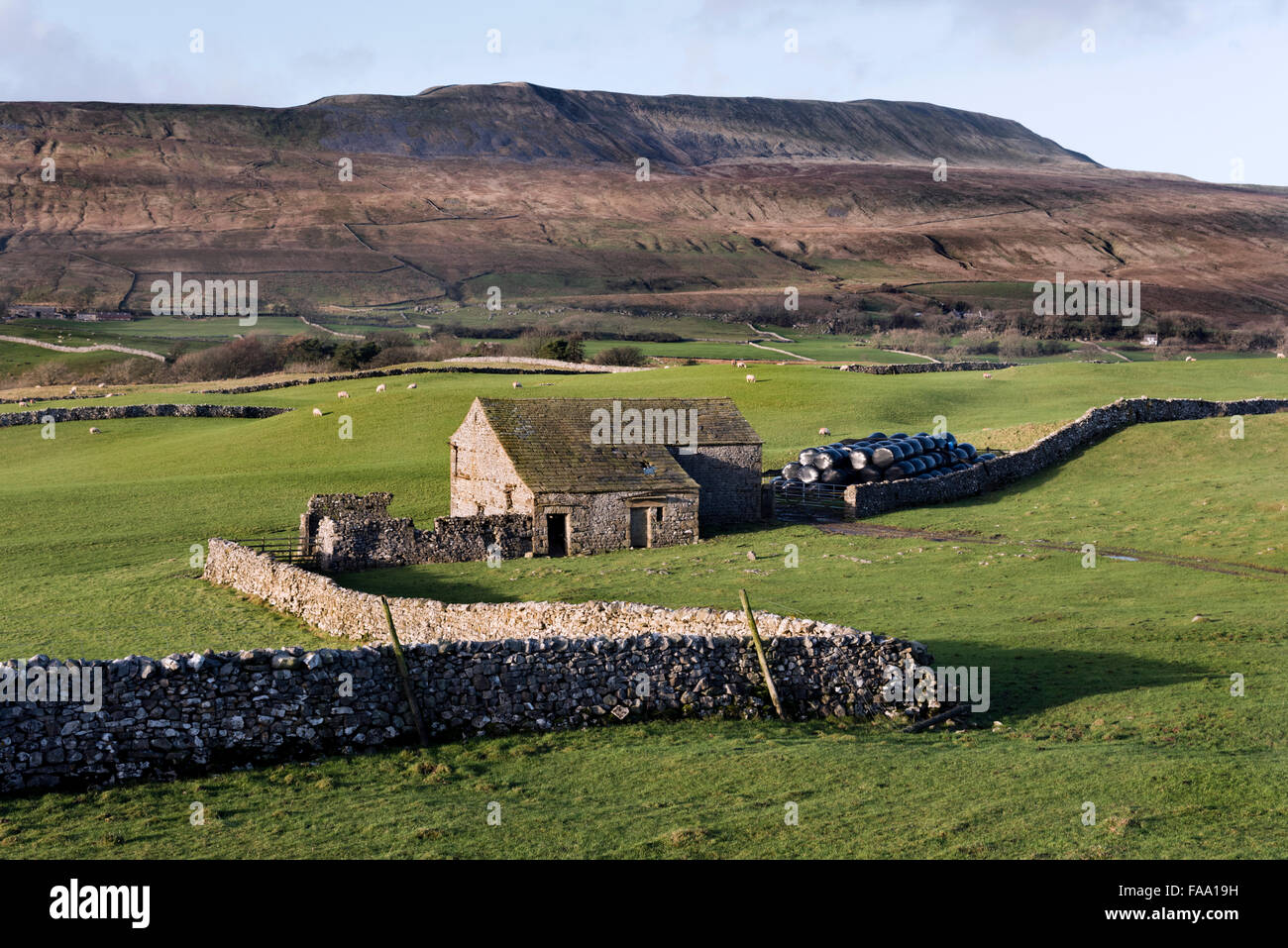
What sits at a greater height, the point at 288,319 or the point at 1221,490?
the point at 288,319

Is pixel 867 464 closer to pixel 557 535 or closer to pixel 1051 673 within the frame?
pixel 557 535

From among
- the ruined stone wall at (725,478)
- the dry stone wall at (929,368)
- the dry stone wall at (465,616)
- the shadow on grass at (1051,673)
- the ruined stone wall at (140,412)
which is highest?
the dry stone wall at (929,368)

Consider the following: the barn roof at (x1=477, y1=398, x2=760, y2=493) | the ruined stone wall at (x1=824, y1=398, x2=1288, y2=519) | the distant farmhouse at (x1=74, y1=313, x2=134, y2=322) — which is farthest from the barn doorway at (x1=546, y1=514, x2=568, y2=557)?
the distant farmhouse at (x1=74, y1=313, x2=134, y2=322)

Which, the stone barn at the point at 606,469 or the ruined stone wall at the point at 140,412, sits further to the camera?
the ruined stone wall at the point at 140,412

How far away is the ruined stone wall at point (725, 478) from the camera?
144 ft

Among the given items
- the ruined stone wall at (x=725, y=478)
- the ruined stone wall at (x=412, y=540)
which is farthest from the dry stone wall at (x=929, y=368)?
the ruined stone wall at (x=412, y=540)

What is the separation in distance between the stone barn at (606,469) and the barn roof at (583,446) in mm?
43

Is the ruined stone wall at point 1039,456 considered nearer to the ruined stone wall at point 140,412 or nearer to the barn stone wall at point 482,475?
the barn stone wall at point 482,475

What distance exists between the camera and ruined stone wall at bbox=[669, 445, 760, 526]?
43.8 metres

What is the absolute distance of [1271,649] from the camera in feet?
72.8

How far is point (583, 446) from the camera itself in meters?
42.2

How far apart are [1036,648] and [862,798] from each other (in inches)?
387
